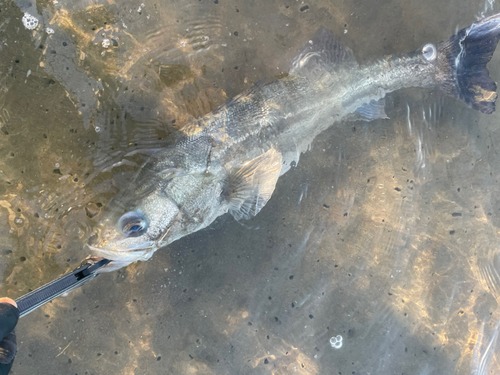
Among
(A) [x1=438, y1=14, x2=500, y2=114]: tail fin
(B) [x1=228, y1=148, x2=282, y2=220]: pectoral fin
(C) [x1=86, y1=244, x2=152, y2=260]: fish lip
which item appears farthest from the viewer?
(A) [x1=438, y1=14, x2=500, y2=114]: tail fin

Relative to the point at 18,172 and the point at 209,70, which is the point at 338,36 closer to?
the point at 209,70

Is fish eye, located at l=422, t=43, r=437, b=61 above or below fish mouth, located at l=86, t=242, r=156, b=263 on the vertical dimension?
above

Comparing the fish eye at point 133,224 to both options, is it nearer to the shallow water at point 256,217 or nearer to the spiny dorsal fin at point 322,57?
the shallow water at point 256,217

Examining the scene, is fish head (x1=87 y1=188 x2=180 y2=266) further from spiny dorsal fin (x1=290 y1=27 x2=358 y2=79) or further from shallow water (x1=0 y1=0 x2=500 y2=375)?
spiny dorsal fin (x1=290 y1=27 x2=358 y2=79)

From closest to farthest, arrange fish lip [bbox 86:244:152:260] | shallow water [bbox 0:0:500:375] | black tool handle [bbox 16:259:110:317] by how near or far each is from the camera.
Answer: fish lip [bbox 86:244:152:260]
black tool handle [bbox 16:259:110:317]
shallow water [bbox 0:0:500:375]

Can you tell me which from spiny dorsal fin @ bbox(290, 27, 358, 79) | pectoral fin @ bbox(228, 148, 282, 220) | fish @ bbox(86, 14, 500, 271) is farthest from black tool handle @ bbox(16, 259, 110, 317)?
spiny dorsal fin @ bbox(290, 27, 358, 79)

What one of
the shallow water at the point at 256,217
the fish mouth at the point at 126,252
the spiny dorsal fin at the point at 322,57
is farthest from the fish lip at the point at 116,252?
the spiny dorsal fin at the point at 322,57

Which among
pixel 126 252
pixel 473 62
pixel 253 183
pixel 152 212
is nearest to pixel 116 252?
pixel 126 252
